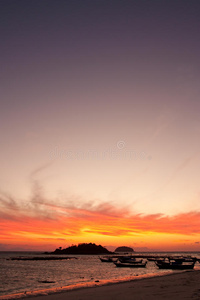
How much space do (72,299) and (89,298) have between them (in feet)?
4.43

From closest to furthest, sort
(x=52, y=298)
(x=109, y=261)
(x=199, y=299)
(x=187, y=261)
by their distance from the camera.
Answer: (x=199, y=299) → (x=52, y=298) → (x=187, y=261) → (x=109, y=261)

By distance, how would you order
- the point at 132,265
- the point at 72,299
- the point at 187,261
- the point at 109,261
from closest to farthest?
the point at 72,299 < the point at 132,265 < the point at 187,261 < the point at 109,261

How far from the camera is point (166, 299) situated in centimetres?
1841

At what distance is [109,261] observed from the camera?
97.7 m

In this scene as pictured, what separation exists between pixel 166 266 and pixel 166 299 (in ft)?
161

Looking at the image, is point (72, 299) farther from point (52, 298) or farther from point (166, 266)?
point (166, 266)

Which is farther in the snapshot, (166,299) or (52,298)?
(52,298)

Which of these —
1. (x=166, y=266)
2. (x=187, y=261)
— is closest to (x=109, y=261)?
(x=187, y=261)

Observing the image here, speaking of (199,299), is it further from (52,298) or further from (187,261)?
(187,261)

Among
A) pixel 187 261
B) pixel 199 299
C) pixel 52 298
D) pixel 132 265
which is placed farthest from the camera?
pixel 187 261

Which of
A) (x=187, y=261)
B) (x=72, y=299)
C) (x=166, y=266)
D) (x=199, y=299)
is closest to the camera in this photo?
(x=199, y=299)

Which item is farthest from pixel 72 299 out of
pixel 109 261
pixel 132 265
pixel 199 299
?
pixel 109 261

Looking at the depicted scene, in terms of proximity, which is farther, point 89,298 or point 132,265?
point 132,265

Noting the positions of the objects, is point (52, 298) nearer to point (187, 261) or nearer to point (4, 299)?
point (4, 299)
